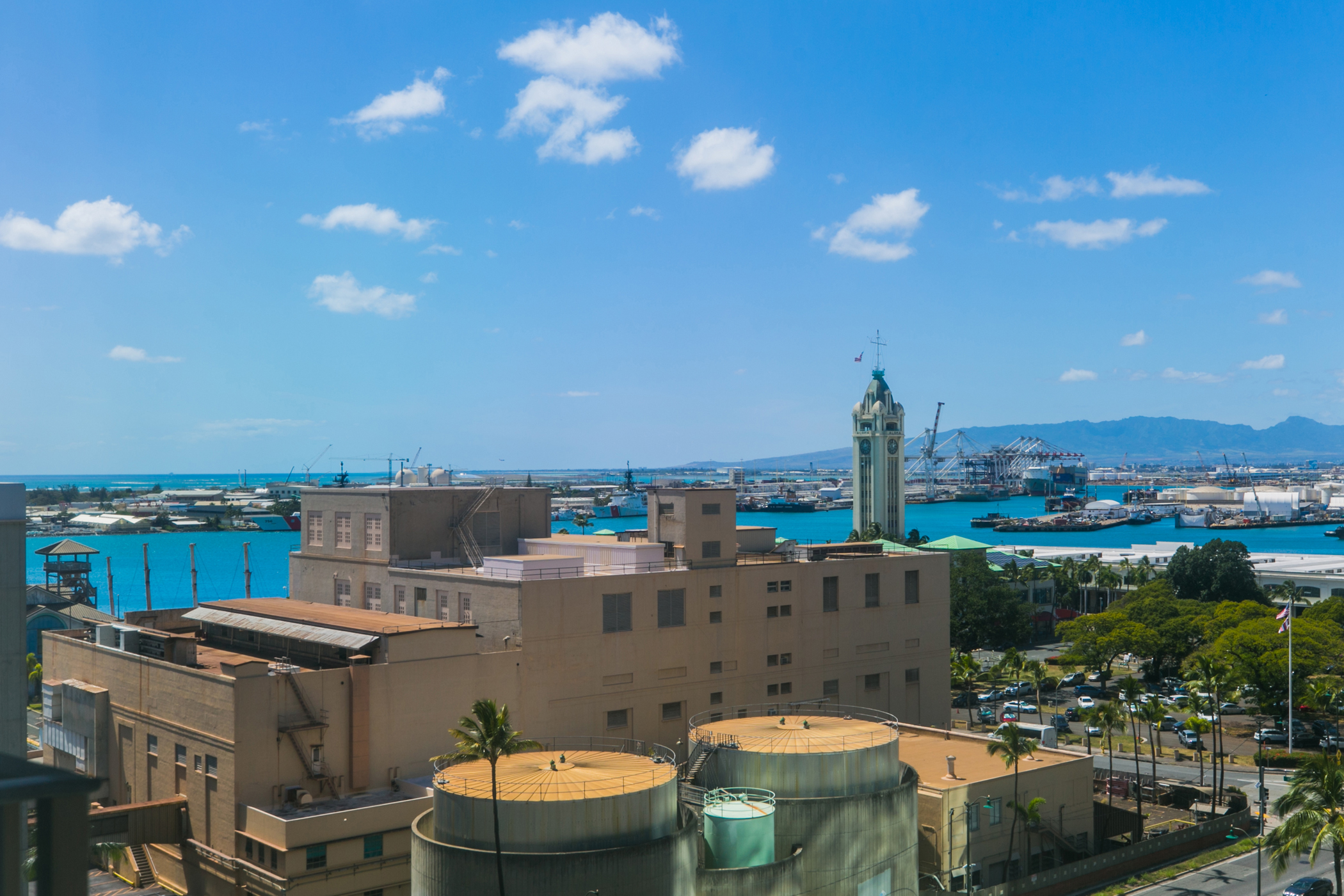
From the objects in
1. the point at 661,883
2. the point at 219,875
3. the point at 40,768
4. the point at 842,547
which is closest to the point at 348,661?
the point at 219,875

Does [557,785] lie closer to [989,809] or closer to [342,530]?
[989,809]

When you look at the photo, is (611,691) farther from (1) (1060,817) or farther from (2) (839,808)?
(1) (1060,817)

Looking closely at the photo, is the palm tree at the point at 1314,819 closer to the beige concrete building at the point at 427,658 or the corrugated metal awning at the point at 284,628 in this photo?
the beige concrete building at the point at 427,658

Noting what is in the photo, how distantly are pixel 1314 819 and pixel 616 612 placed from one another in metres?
25.0

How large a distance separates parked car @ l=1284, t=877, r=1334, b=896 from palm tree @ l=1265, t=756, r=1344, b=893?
22.5ft

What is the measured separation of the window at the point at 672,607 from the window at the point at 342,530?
632 inches

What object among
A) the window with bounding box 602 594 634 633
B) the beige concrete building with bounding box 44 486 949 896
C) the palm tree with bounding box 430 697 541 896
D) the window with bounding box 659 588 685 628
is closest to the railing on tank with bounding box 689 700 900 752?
the window with bounding box 659 588 685 628

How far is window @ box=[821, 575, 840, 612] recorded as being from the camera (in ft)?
164

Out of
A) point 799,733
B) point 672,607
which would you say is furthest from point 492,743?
point 672,607

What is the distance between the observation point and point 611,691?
143 ft

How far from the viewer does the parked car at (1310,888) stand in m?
36.3

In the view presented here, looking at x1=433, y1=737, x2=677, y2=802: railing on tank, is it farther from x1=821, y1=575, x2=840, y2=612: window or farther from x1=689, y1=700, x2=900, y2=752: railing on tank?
x1=821, y1=575, x2=840, y2=612: window

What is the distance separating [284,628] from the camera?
4212cm

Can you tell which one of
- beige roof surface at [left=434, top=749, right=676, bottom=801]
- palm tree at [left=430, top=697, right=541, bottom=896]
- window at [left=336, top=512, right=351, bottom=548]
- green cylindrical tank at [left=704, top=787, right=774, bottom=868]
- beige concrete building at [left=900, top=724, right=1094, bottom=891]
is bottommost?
beige concrete building at [left=900, top=724, right=1094, bottom=891]
